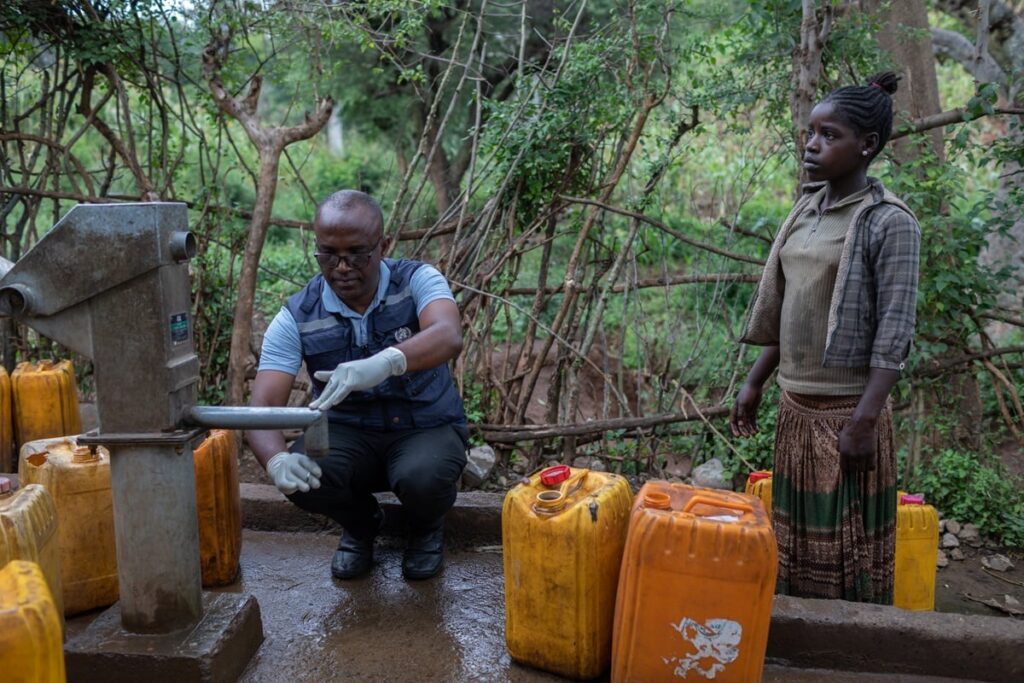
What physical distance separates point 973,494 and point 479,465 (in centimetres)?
239

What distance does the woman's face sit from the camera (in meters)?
2.40

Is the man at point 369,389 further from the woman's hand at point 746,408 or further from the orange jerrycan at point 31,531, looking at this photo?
the woman's hand at point 746,408

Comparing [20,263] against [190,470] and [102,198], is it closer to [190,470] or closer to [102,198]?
[190,470]

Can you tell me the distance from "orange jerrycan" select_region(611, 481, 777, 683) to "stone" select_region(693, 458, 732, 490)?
2.19m

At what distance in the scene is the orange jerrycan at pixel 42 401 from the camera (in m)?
4.02

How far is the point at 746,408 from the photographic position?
2.93 meters

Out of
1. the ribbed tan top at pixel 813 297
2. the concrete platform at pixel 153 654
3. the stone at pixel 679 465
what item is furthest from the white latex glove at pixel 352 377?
the stone at pixel 679 465

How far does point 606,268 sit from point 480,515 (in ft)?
5.35

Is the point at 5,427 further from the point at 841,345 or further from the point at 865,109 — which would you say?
the point at 865,109

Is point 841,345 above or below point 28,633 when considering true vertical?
above

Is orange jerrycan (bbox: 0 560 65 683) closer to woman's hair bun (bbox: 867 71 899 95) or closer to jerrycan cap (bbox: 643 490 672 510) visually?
jerrycan cap (bbox: 643 490 672 510)

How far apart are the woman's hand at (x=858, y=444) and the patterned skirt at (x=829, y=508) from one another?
4 centimetres

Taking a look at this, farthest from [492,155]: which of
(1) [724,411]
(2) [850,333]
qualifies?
(2) [850,333]

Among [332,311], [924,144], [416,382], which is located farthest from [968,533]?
[332,311]
